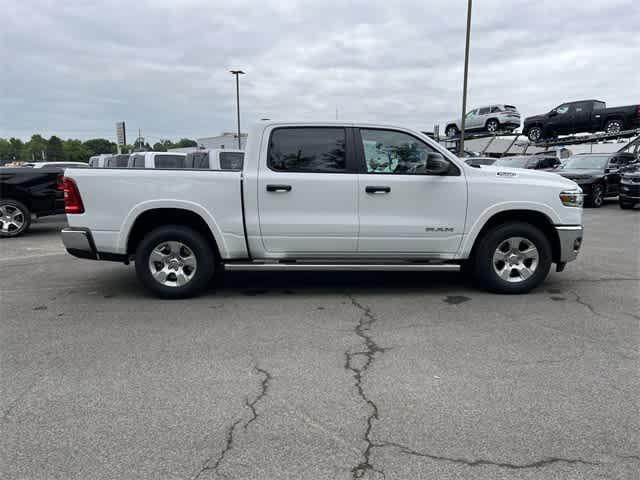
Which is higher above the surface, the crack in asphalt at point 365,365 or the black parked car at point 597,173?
the black parked car at point 597,173

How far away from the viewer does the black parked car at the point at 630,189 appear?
49.1 feet

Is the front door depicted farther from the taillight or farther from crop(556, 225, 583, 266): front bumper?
the taillight

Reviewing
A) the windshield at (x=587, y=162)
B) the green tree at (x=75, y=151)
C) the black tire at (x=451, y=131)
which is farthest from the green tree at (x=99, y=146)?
the windshield at (x=587, y=162)

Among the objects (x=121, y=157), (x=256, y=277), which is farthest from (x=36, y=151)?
(x=256, y=277)

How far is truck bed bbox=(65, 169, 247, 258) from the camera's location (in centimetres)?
534

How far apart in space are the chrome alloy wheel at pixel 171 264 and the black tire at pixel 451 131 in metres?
28.7

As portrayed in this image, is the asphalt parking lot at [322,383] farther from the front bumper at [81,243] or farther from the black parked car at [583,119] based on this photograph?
the black parked car at [583,119]

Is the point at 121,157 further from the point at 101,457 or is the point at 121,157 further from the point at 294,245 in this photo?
the point at 101,457

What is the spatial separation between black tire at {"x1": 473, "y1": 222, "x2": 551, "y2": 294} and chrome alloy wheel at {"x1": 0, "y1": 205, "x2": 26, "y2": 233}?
31.0 feet

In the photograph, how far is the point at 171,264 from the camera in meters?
5.54

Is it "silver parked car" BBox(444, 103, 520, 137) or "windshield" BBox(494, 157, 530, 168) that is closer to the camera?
"windshield" BBox(494, 157, 530, 168)

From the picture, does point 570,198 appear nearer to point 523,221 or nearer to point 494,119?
point 523,221

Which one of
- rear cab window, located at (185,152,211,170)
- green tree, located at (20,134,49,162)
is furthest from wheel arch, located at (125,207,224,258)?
green tree, located at (20,134,49,162)

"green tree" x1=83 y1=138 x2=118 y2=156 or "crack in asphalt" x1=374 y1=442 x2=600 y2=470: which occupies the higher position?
"green tree" x1=83 y1=138 x2=118 y2=156
